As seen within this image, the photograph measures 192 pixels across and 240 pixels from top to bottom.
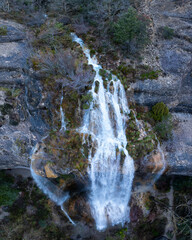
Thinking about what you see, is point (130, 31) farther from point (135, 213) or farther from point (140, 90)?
point (135, 213)

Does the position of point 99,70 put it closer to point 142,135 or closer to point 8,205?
Result: point 142,135

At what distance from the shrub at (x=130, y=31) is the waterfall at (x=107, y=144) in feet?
10.8

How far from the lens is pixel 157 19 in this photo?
19.0 m

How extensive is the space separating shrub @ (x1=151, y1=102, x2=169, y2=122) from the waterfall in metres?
3.02

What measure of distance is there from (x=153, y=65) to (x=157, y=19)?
6335mm

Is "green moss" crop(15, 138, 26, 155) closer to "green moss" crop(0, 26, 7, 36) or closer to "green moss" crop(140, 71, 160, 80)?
"green moss" crop(0, 26, 7, 36)

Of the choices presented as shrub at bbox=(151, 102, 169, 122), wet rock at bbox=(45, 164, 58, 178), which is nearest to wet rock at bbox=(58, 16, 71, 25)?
shrub at bbox=(151, 102, 169, 122)

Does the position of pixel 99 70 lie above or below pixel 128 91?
above

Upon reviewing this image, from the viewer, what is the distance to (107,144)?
44.4 feet

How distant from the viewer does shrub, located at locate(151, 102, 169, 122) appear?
15.8 metres

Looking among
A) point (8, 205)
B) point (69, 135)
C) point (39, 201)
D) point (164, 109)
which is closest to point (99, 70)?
point (69, 135)

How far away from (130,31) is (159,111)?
7.60 m

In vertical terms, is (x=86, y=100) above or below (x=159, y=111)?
above

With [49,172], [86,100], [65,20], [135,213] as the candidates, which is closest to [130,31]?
[65,20]
